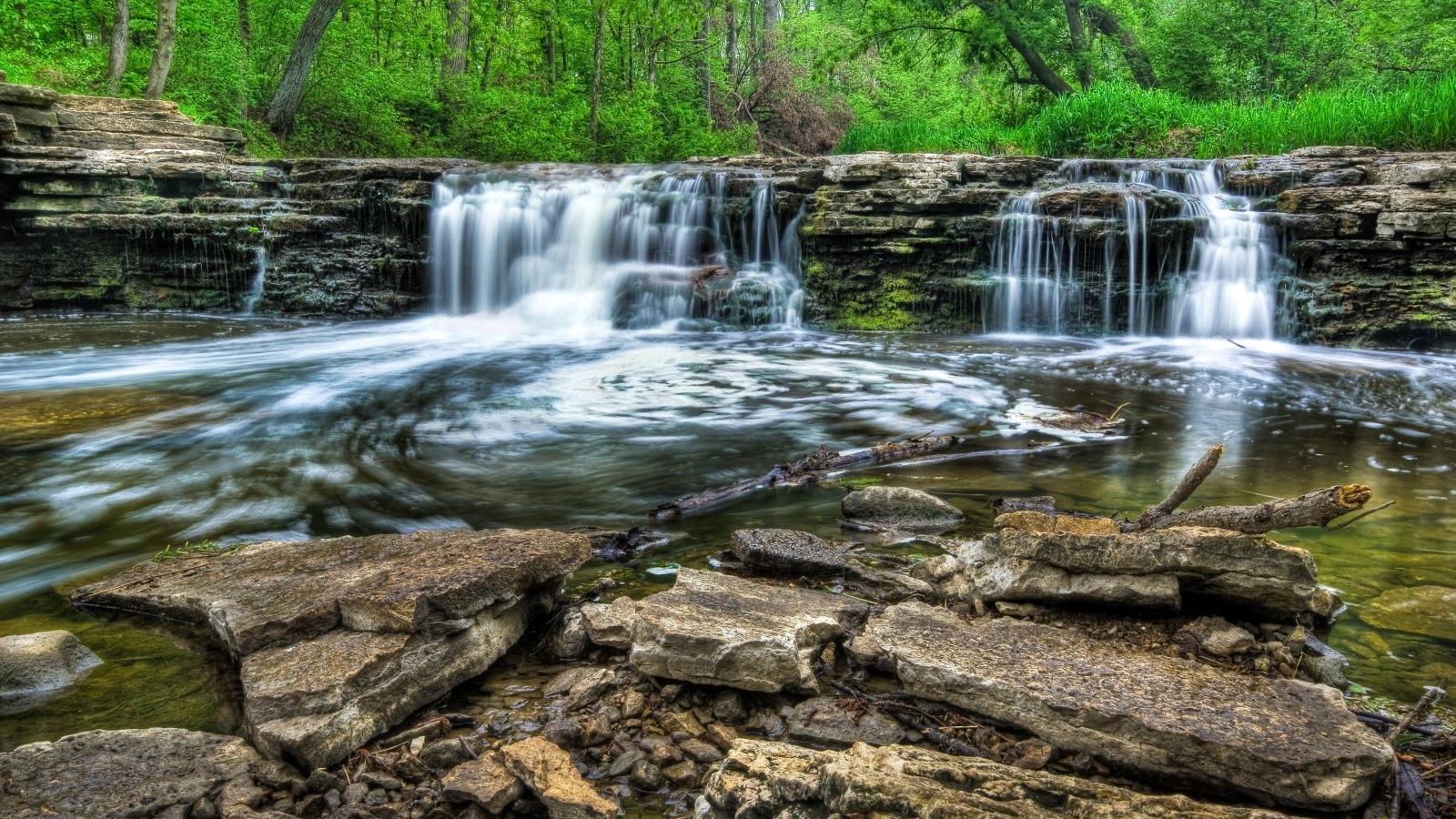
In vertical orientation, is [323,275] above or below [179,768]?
above

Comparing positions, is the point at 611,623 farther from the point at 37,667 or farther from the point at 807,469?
the point at 807,469

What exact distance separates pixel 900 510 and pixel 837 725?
2.03 m

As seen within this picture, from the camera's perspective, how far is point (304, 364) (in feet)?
32.9

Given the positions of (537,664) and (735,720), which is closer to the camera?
(735,720)

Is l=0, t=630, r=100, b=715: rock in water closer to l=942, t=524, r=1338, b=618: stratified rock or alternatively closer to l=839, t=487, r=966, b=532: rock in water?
l=942, t=524, r=1338, b=618: stratified rock

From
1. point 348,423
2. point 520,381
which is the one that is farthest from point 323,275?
point 348,423

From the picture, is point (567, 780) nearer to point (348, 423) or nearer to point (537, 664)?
point (537, 664)

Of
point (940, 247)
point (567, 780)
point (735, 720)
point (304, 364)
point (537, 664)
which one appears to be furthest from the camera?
point (940, 247)

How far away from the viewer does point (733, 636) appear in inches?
97.1

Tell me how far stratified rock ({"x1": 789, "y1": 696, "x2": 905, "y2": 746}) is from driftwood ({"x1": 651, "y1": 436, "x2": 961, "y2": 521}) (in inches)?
89.4

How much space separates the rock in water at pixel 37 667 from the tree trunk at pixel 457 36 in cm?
2287

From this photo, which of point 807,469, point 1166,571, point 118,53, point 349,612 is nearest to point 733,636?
point 349,612

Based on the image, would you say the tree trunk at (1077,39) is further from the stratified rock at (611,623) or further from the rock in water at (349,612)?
the stratified rock at (611,623)

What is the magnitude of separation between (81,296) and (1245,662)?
16.7 meters
